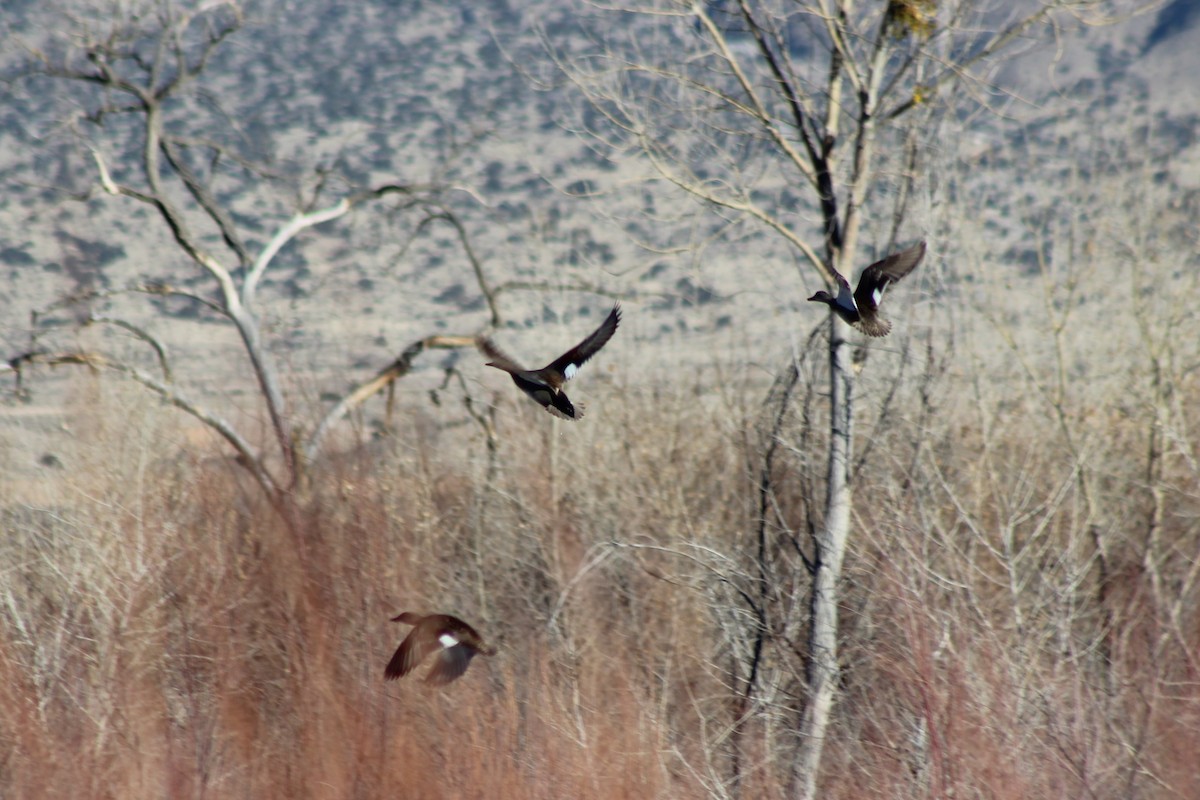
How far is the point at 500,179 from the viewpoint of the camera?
32031 millimetres

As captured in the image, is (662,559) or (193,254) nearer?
(662,559)

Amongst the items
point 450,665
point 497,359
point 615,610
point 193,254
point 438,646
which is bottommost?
point 450,665

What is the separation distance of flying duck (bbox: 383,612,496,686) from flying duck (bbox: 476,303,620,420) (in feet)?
5.39

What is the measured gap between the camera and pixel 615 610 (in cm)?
1342

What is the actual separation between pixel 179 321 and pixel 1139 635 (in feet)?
70.7

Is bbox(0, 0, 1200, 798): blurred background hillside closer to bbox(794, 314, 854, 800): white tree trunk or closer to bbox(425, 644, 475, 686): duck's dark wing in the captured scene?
bbox(794, 314, 854, 800): white tree trunk

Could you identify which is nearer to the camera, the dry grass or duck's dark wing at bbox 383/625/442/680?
duck's dark wing at bbox 383/625/442/680

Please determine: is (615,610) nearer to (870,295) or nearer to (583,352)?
(583,352)

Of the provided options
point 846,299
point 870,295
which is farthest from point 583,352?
point 870,295

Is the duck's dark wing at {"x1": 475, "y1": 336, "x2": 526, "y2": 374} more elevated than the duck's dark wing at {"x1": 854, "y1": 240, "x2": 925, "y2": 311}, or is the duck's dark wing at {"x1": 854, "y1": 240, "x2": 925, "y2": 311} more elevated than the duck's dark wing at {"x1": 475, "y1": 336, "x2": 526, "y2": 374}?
the duck's dark wing at {"x1": 854, "y1": 240, "x2": 925, "y2": 311}

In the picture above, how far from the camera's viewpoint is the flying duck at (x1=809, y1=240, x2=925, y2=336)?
20.3ft

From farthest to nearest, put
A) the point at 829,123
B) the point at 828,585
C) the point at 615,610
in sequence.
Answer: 1. the point at 615,610
2. the point at 828,585
3. the point at 829,123

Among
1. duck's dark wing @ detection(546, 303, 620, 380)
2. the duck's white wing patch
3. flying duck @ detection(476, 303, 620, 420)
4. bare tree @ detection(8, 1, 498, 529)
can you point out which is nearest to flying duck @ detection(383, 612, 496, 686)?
flying duck @ detection(476, 303, 620, 420)

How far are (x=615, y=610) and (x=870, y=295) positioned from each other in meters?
7.70
